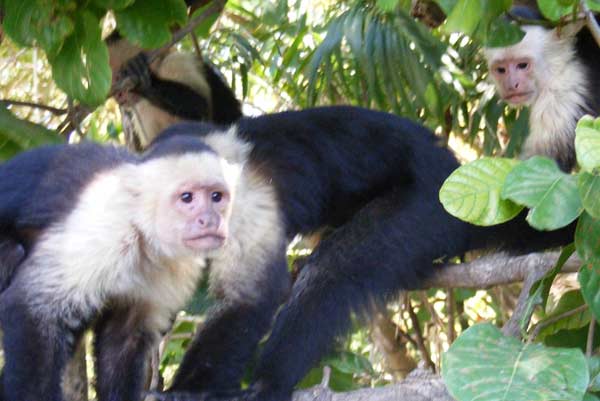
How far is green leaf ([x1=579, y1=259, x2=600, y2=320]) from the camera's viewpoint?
247cm

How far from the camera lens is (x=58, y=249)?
10.6 feet

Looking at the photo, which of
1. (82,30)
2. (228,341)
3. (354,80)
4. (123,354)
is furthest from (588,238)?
(354,80)

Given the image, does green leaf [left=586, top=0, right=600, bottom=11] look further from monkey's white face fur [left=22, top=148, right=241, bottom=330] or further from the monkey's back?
the monkey's back

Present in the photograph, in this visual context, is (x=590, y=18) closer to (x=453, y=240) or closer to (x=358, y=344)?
(x=453, y=240)

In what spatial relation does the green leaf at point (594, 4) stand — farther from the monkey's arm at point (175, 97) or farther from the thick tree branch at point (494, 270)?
the monkey's arm at point (175, 97)

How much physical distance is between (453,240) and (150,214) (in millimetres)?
1118

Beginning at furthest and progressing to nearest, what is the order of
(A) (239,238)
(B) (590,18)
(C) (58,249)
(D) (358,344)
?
1. (D) (358,344)
2. (A) (239,238)
3. (C) (58,249)
4. (B) (590,18)

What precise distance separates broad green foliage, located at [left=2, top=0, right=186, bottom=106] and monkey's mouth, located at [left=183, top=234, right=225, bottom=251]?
0.67 metres

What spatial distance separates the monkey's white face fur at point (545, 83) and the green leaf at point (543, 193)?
1982 mm

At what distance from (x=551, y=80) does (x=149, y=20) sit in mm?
1910

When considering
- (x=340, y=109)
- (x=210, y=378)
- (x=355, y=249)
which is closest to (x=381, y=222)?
(x=355, y=249)

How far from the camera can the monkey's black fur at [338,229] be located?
3.38 metres

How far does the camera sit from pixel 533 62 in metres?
4.60

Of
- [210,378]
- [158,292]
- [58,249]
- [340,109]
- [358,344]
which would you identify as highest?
[340,109]
